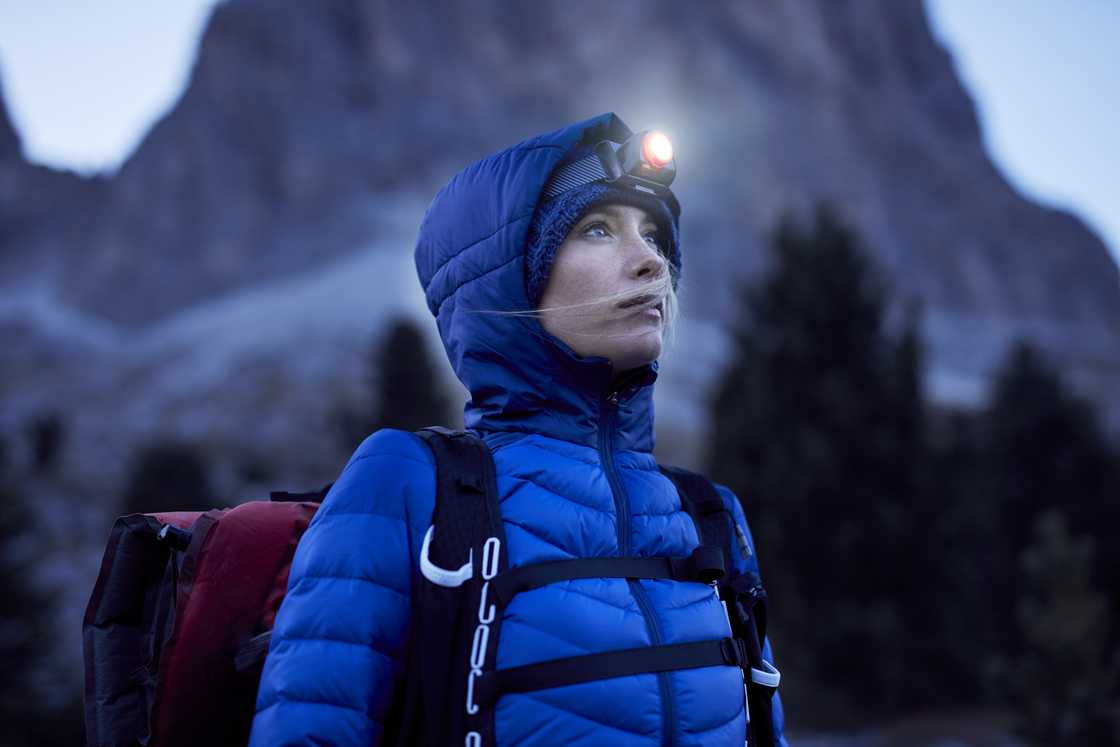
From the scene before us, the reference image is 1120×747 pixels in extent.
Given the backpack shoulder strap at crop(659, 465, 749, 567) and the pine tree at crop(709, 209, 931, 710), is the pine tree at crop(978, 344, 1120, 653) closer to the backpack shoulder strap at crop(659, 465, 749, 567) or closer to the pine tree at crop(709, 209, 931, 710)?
the pine tree at crop(709, 209, 931, 710)

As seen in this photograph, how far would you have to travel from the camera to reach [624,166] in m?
2.22

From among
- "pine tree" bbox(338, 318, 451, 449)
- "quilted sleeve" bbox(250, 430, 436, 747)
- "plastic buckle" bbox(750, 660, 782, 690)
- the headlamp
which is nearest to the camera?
"quilted sleeve" bbox(250, 430, 436, 747)

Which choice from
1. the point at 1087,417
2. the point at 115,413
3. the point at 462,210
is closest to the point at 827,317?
the point at 1087,417

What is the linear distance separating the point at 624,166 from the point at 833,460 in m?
Result: 11.0

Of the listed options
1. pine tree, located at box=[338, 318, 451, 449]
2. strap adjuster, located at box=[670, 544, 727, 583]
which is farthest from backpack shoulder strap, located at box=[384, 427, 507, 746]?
pine tree, located at box=[338, 318, 451, 449]

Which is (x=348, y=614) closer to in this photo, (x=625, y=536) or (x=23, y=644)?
(x=625, y=536)

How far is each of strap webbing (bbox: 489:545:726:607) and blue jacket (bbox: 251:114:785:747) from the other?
0.07 feet

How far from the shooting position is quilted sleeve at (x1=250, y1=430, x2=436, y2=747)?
1.63 metres

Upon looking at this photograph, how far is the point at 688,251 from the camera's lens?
238 ft

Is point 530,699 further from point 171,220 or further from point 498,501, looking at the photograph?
point 171,220

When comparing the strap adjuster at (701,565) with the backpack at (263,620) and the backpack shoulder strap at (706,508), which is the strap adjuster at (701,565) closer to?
the backpack at (263,620)

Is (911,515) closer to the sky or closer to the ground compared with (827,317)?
closer to the ground

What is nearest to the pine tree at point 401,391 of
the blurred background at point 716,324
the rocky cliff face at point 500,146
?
the blurred background at point 716,324

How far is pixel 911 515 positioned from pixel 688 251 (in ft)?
202
